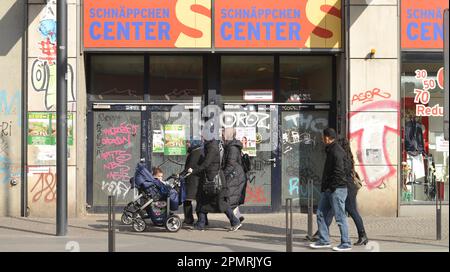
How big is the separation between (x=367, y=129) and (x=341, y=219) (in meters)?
4.07

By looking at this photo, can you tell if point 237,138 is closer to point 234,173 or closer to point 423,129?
point 234,173

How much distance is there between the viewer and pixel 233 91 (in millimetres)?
14391

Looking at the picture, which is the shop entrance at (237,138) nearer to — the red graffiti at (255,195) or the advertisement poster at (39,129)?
the red graffiti at (255,195)

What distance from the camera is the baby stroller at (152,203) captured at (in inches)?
452

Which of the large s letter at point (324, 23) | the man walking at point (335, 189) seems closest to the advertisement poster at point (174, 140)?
the large s letter at point (324, 23)

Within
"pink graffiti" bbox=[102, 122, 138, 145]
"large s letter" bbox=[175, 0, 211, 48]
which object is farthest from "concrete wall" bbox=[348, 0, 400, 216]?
"pink graffiti" bbox=[102, 122, 138, 145]

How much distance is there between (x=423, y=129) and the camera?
14.1 metres

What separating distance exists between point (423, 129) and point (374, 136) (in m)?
1.28

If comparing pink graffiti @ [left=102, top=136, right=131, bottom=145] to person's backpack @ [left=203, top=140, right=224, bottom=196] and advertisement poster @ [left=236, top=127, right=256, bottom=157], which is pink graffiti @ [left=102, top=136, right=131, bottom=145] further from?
person's backpack @ [left=203, top=140, right=224, bottom=196]

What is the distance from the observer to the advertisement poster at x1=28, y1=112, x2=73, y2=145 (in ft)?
44.0

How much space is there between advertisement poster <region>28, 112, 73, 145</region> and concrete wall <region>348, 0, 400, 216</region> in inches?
223
